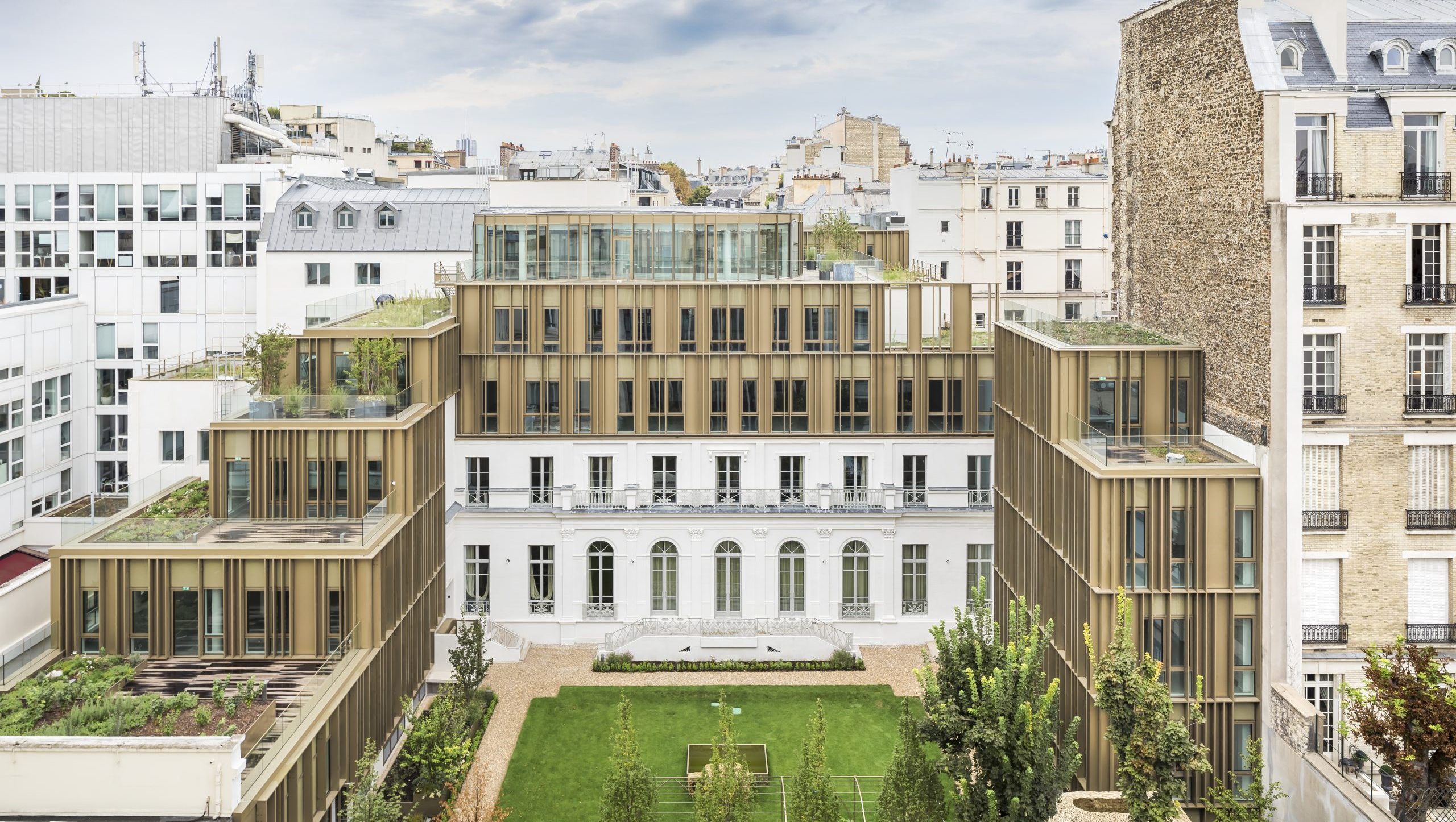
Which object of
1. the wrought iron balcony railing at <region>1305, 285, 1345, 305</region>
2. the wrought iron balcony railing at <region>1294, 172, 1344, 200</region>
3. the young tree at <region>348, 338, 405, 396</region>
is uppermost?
the wrought iron balcony railing at <region>1294, 172, 1344, 200</region>

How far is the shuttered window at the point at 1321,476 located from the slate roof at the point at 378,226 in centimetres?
3353

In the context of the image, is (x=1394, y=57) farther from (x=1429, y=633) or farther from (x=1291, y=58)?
(x=1429, y=633)

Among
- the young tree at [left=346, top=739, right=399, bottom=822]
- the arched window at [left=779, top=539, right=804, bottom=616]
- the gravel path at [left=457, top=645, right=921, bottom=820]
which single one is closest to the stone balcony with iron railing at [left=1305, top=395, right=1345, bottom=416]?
the gravel path at [left=457, top=645, right=921, bottom=820]

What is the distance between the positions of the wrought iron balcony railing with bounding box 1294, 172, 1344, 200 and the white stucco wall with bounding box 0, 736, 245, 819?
76.6 feet

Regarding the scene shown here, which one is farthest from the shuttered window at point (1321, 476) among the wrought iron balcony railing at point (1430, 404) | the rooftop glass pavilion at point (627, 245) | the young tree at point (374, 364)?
the young tree at point (374, 364)

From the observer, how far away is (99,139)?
5550 centimetres

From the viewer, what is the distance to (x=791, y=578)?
140ft

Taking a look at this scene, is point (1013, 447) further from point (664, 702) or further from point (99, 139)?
point (99, 139)

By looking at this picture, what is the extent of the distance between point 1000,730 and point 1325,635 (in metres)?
8.59

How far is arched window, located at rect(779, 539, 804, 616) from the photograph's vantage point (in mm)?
42750

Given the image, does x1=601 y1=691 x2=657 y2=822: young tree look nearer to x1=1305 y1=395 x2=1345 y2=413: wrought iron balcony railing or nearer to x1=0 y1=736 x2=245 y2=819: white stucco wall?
x1=0 y1=736 x2=245 y2=819: white stucco wall

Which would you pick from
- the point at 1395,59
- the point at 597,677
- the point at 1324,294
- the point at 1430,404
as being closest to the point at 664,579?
the point at 597,677

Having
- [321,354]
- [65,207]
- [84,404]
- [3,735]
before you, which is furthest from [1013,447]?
[65,207]

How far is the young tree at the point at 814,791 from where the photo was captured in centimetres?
2434
